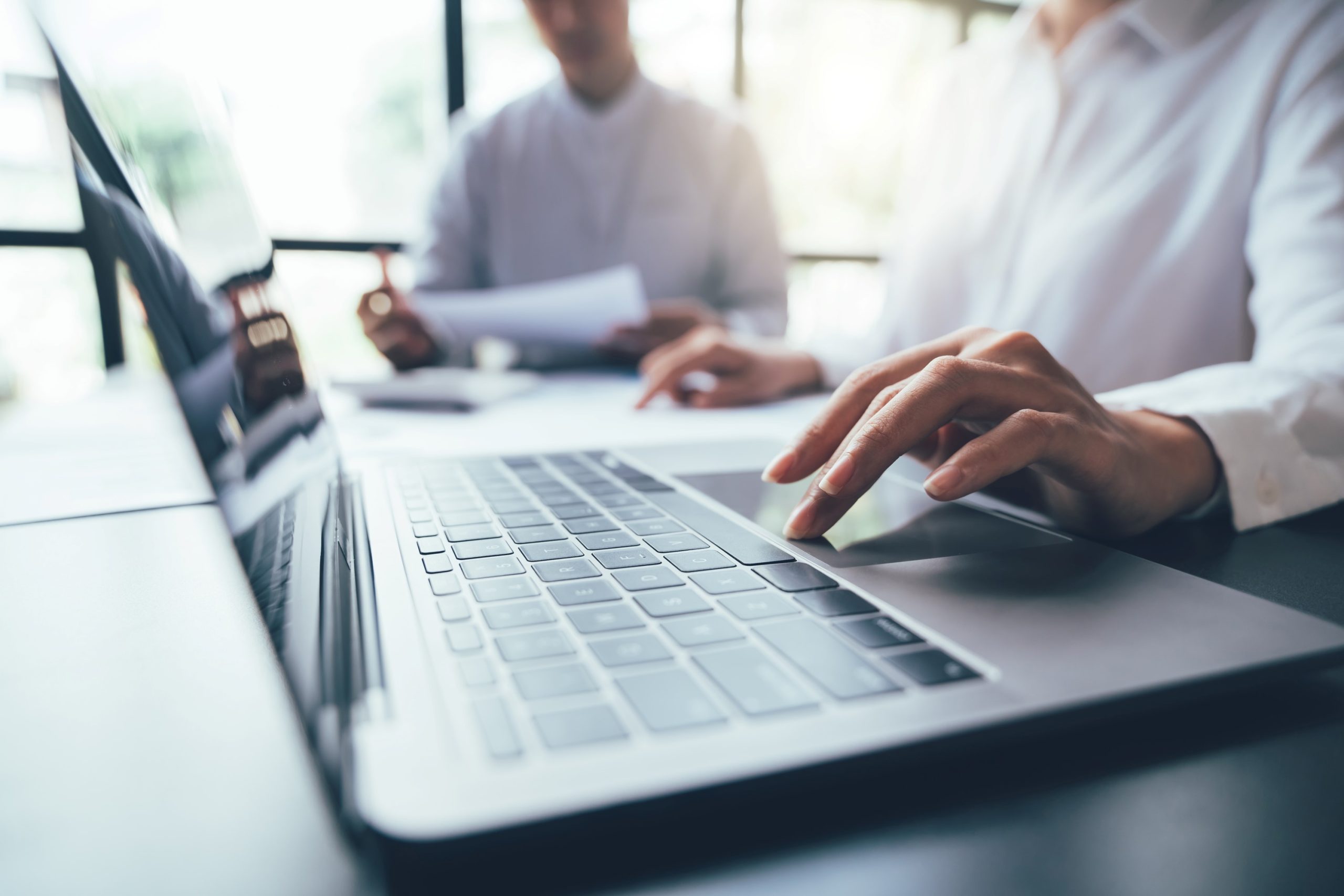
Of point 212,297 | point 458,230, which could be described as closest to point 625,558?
point 212,297

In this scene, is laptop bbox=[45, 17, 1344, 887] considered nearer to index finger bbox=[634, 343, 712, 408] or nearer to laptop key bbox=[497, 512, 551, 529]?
laptop key bbox=[497, 512, 551, 529]

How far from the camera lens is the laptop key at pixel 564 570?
284 mm

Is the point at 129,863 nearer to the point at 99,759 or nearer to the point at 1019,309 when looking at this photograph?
the point at 99,759

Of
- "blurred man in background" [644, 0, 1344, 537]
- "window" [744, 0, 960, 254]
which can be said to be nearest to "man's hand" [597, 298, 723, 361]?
"blurred man in background" [644, 0, 1344, 537]

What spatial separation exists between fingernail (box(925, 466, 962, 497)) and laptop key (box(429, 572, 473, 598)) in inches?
7.7

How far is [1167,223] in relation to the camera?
2.36 feet

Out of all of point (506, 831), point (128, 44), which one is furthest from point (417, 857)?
point (128, 44)

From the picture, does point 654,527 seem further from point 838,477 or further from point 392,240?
point 392,240

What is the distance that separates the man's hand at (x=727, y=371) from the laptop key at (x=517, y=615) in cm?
52

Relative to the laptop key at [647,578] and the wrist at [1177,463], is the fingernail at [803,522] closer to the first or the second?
the laptop key at [647,578]

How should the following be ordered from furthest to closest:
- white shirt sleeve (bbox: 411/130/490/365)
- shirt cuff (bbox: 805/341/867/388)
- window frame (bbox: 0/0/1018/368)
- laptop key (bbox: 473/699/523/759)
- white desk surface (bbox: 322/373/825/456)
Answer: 1. window frame (bbox: 0/0/1018/368)
2. white shirt sleeve (bbox: 411/130/490/365)
3. shirt cuff (bbox: 805/341/867/388)
4. white desk surface (bbox: 322/373/825/456)
5. laptop key (bbox: 473/699/523/759)

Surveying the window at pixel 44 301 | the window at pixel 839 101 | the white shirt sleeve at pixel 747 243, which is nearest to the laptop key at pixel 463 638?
the white shirt sleeve at pixel 747 243

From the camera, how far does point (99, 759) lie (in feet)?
0.62

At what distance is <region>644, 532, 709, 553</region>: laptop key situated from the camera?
0.32 metres
